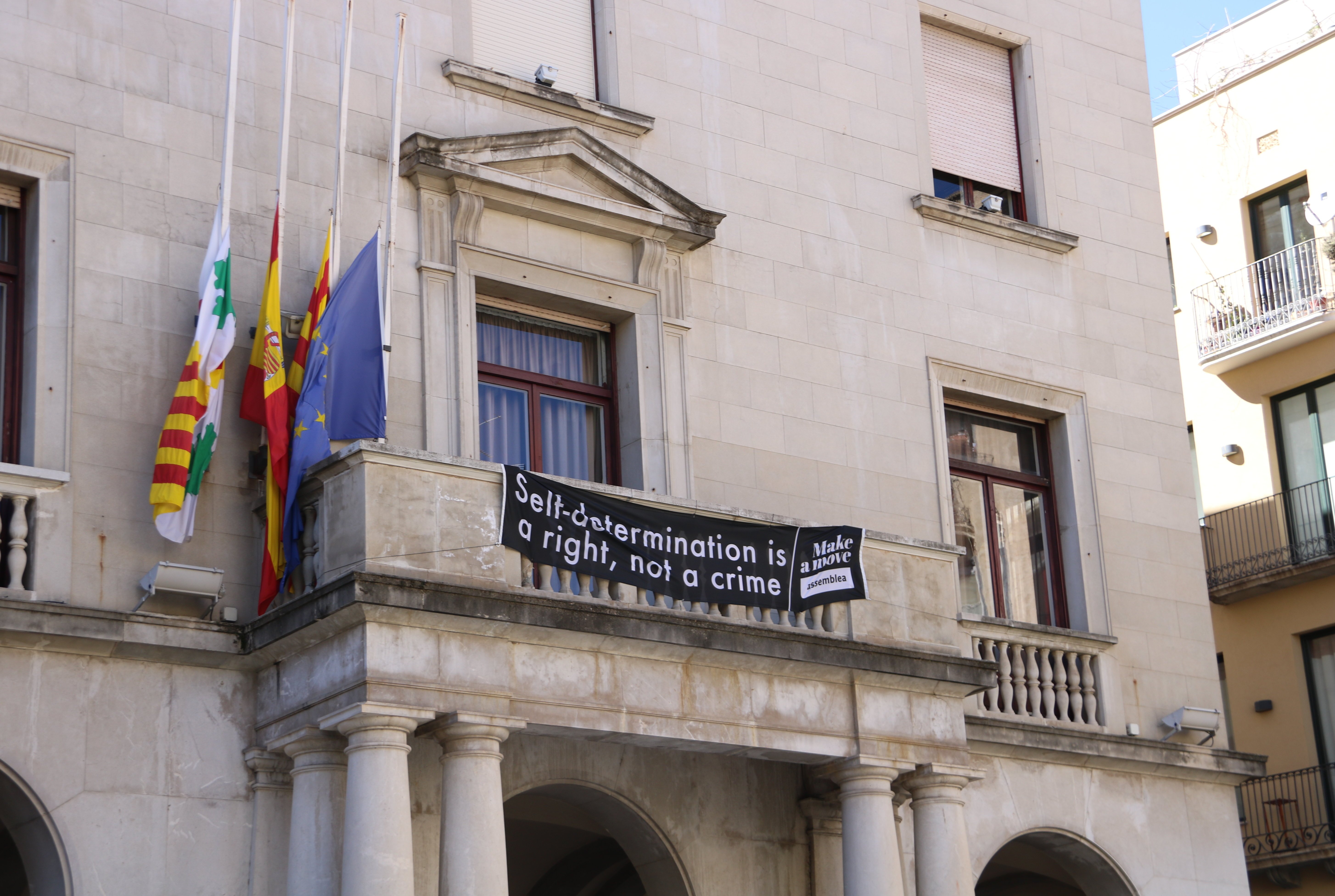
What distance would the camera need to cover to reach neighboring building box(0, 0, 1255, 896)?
1329 cm

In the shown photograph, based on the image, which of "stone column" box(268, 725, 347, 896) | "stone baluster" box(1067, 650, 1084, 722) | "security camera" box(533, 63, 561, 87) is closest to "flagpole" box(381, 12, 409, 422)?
"security camera" box(533, 63, 561, 87)

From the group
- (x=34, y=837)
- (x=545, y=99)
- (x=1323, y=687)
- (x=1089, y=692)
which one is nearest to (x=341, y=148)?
(x=545, y=99)

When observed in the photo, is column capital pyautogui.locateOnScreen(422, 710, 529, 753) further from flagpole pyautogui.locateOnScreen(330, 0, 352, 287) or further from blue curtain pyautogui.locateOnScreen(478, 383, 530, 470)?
flagpole pyautogui.locateOnScreen(330, 0, 352, 287)

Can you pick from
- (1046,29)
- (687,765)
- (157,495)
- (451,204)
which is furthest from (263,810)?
(1046,29)

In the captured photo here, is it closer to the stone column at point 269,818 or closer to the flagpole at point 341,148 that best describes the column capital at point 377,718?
the stone column at point 269,818

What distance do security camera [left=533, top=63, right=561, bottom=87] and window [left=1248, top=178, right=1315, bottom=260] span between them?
48.6 feet

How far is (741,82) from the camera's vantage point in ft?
61.4

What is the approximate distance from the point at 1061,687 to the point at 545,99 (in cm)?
745

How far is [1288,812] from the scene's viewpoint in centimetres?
2567

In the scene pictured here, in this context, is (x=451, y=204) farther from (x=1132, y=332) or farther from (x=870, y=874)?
(x=1132, y=332)

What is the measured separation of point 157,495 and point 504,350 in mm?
3947

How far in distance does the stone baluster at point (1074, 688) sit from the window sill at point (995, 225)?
443cm

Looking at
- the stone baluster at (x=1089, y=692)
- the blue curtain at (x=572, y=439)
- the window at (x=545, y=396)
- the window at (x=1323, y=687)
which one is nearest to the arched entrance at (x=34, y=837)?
the window at (x=545, y=396)

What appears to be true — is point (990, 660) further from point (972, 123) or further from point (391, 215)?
point (391, 215)
